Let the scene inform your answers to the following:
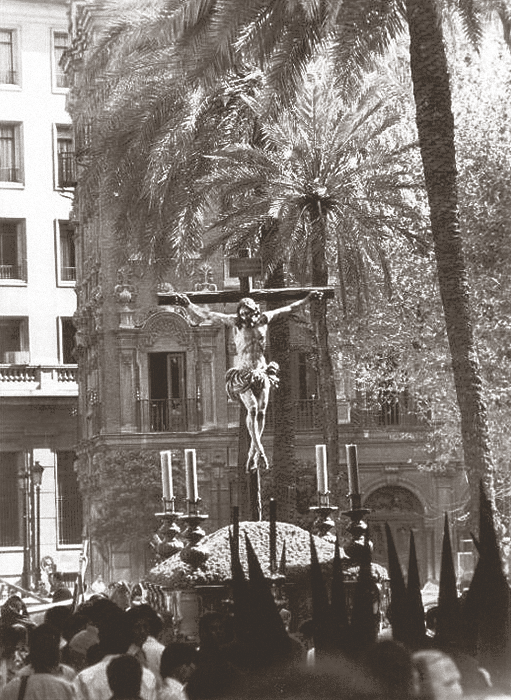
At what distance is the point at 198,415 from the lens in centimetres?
5050

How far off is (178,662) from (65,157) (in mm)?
46997

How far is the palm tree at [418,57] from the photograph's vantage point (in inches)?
823

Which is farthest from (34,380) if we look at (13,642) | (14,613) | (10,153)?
(13,642)

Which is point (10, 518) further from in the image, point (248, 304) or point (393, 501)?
point (248, 304)

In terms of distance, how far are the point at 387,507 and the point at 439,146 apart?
30.2 metres

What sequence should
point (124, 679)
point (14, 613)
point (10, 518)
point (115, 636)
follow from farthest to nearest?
point (10, 518) → point (14, 613) → point (115, 636) → point (124, 679)

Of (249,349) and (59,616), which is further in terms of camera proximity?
(249,349)

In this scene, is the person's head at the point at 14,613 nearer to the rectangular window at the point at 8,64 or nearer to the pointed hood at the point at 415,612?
the pointed hood at the point at 415,612

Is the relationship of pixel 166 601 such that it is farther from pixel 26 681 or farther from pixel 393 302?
pixel 393 302

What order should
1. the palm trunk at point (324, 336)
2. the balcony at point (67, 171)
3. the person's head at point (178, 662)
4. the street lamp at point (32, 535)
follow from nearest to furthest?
the person's head at point (178, 662), the palm trunk at point (324, 336), the street lamp at point (32, 535), the balcony at point (67, 171)

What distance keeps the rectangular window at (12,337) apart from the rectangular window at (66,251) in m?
2.15

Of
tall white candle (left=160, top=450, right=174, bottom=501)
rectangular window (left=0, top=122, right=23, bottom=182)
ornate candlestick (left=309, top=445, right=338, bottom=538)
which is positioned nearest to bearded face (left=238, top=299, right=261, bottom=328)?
ornate candlestick (left=309, top=445, right=338, bottom=538)

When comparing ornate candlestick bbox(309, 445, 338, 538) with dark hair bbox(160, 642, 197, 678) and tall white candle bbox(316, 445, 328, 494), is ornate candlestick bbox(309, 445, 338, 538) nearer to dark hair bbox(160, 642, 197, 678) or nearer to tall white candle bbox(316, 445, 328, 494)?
tall white candle bbox(316, 445, 328, 494)

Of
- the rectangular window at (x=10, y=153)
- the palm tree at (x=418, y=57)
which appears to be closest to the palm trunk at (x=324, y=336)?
the palm tree at (x=418, y=57)
